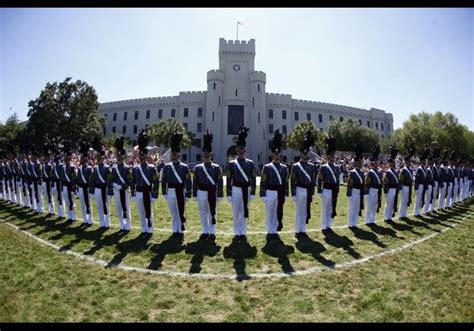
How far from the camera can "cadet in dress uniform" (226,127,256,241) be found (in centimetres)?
888

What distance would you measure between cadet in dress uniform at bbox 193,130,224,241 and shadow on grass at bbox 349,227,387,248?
422 cm

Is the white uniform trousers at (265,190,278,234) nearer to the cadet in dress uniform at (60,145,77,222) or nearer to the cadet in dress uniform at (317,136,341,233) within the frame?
the cadet in dress uniform at (317,136,341,233)

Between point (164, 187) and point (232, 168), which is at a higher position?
point (232, 168)

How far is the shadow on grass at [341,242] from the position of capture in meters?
7.73

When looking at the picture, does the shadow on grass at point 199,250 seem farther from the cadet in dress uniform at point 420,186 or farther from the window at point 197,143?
the window at point 197,143

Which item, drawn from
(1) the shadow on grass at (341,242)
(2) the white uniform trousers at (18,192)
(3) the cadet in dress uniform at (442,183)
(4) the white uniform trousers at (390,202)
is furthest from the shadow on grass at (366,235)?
(2) the white uniform trousers at (18,192)

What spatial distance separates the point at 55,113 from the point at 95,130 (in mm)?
5211

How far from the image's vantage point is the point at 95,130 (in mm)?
44875

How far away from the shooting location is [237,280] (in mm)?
5918

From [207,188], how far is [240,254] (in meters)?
2.17

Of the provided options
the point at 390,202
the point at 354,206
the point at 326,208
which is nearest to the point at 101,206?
the point at 326,208

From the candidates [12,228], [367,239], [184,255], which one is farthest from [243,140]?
[12,228]

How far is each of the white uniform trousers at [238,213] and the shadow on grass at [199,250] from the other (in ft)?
2.90

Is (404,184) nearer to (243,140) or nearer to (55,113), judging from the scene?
(243,140)
